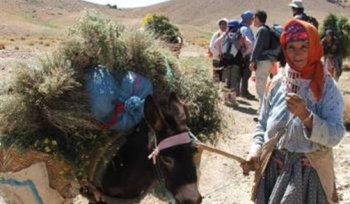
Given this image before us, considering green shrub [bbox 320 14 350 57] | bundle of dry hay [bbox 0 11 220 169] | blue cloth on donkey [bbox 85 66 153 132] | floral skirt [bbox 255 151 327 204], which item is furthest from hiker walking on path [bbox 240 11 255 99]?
floral skirt [bbox 255 151 327 204]

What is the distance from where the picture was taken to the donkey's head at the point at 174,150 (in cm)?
362

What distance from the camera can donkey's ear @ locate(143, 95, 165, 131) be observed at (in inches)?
152

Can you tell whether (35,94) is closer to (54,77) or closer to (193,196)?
(54,77)

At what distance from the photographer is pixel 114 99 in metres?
4.32

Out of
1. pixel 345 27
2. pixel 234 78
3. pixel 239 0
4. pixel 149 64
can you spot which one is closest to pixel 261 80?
pixel 234 78

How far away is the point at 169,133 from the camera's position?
3.86 meters

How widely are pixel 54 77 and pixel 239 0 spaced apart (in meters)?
120

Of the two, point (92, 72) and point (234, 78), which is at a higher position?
point (92, 72)

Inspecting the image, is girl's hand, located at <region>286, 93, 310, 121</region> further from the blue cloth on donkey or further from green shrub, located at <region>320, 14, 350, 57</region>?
green shrub, located at <region>320, 14, 350, 57</region>

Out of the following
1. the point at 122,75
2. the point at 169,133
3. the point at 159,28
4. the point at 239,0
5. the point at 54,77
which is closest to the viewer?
the point at 169,133

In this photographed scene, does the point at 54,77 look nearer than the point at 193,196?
No

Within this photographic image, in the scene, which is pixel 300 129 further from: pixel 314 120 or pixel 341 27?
pixel 341 27

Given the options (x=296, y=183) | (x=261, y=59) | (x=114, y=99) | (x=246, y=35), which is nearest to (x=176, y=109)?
(x=114, y=99)

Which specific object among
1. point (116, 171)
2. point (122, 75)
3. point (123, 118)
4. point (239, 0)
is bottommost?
point (239, 0)
